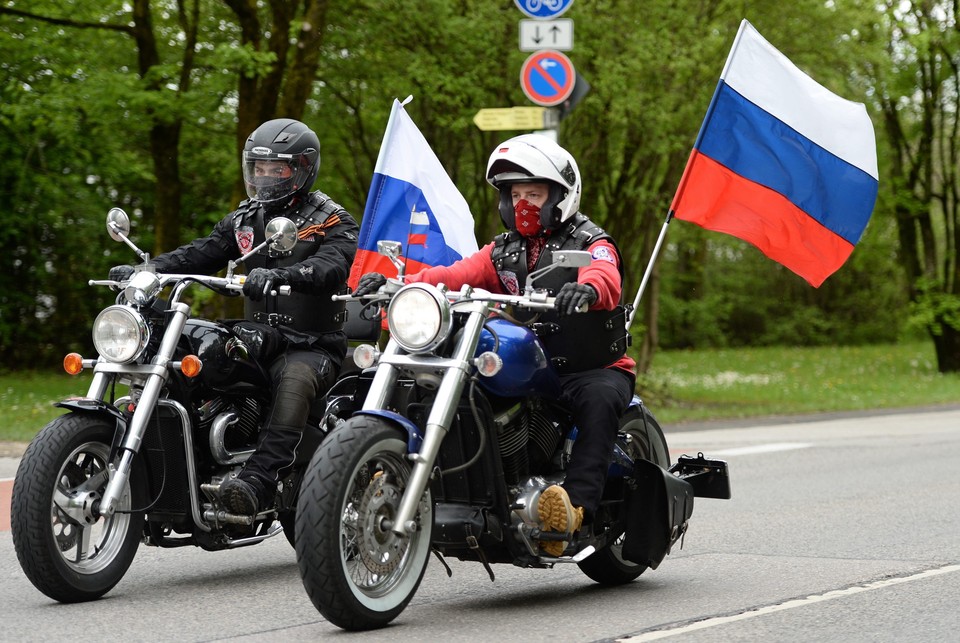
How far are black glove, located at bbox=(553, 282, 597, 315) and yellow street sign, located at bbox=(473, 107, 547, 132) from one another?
7.75m

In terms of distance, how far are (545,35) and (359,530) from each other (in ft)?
31.1

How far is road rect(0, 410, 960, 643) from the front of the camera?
5223mm

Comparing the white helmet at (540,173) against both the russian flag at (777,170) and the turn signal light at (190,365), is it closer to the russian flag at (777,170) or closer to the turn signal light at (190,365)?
the turn signal light at (190,365)

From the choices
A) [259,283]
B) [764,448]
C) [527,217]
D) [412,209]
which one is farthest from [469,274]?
[764,448]

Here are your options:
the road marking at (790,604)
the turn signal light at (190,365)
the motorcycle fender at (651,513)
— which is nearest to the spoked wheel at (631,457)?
A: the motorcycle fender at (651,513)

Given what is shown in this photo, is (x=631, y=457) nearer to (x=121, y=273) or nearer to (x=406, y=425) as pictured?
(x=406, y=425)

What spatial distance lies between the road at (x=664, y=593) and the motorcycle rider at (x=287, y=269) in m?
0.71

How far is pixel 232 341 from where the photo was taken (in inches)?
244

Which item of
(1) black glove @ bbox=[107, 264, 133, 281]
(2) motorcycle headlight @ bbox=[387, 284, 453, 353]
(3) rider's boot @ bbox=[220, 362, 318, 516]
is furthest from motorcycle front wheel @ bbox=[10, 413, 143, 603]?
(2) motorcycle headlight @ bbox=[387, 284, 453, 353]

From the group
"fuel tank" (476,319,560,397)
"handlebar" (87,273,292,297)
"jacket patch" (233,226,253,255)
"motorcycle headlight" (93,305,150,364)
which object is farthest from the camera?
"jacket patch" (233,226,253,255)

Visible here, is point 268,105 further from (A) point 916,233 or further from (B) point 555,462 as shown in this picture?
(A) point 916,233

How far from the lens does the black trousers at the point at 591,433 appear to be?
5.53 metres

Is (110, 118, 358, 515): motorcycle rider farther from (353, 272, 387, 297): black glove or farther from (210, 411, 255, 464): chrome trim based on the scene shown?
(353, 272, 387, 297): black glove

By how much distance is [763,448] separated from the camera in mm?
13359
